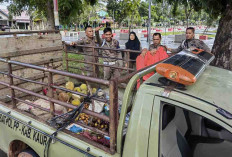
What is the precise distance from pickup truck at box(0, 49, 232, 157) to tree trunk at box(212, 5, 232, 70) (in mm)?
A: 2562

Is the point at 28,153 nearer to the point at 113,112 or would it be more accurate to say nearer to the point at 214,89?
the point at 113,112

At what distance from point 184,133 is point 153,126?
820 millimetres

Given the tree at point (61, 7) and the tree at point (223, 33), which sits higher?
the tree at point (61, 7)

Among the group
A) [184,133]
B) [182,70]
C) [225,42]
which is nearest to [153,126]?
[182,70]

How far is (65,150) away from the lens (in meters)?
2.11

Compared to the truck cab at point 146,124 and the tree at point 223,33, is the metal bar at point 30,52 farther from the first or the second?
the tree at point 223,33

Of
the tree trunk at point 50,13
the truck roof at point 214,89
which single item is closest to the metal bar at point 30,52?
the truck roof at point 214,89

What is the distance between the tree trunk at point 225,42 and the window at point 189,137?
257cm

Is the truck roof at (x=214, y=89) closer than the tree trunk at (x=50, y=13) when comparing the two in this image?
Yes

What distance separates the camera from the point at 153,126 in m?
1.64

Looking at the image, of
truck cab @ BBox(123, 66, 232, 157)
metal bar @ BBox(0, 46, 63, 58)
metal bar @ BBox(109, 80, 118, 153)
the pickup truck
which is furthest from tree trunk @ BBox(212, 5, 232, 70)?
metal bar @ BBox(109, 80, 118, 153)

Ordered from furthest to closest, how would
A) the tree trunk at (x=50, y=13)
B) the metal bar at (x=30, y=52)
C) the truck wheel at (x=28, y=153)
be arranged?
the tree trunk at (x=50, y=13)
the metal bar at (x=30, y=52)
the truck wheel at (x=28, y=153)

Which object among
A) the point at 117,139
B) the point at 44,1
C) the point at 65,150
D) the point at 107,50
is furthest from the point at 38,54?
the point at 44,1

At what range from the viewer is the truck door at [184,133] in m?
1.63
